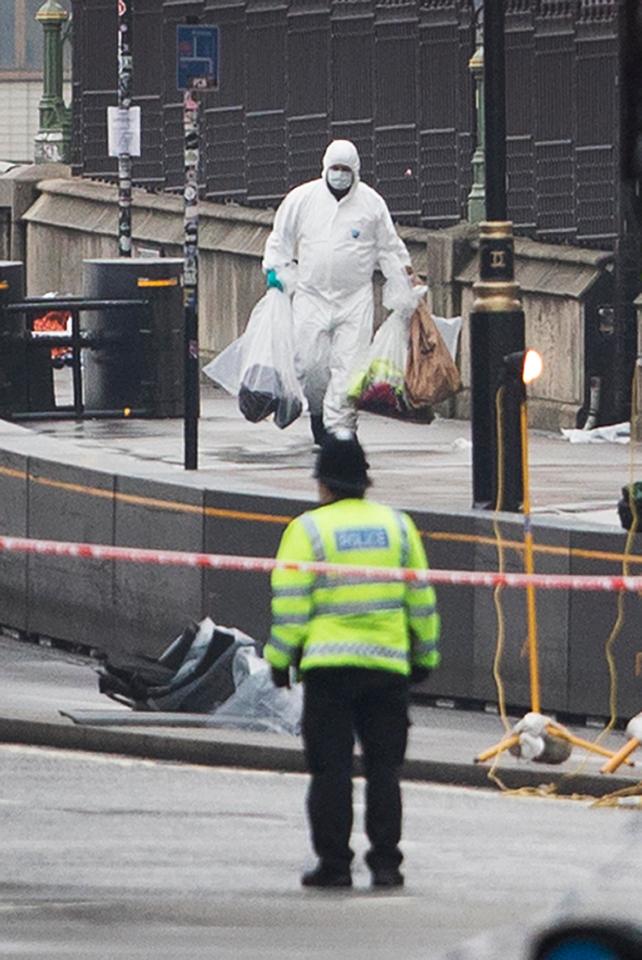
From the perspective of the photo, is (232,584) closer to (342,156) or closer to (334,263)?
(334,263)

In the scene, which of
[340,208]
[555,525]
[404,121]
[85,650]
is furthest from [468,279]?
[555,525]

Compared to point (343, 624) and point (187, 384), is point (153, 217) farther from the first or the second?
point (343, 624)

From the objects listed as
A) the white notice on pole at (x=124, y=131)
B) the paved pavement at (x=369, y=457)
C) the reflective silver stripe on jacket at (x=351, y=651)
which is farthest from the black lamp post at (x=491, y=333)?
the white notice on pole at (x=124, y=131)

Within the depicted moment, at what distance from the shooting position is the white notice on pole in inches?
1339

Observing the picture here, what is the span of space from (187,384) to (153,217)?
1444 centimetres

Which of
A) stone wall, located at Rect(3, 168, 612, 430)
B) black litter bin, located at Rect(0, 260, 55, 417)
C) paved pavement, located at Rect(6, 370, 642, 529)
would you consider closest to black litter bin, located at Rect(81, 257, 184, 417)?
paved pavement, located at Rect(6, 370, 642, 529)

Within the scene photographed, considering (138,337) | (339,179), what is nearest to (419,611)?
(339,179)

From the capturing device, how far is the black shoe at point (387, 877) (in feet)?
34.8

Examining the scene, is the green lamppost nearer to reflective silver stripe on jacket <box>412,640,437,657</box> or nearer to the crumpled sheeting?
the crumpled sheeting

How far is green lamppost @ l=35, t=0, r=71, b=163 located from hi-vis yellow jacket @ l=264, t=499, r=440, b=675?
3175 cm

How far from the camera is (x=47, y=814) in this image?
12.3 meters

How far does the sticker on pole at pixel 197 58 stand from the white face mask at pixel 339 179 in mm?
1128

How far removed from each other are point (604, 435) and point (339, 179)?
174 inches

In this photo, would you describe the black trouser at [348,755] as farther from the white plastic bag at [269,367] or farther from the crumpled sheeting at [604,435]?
the crumpled sheeting at [604,435]
